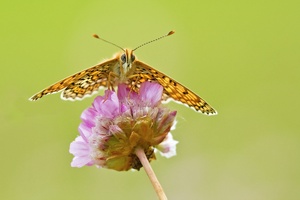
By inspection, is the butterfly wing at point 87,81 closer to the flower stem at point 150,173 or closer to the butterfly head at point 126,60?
the butterfly head at point 126,60

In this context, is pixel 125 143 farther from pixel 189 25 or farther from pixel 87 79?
pixel 189 25

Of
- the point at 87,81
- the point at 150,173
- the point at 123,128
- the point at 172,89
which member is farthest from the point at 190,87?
the point at 150,173

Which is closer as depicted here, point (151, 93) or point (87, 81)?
point (151, 93)

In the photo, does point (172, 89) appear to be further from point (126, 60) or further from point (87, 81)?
point (87, 81)

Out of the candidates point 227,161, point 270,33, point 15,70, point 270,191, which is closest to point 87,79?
point 270,191

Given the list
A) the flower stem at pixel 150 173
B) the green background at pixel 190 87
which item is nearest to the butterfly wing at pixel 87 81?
the flower stem at pixel 150 173

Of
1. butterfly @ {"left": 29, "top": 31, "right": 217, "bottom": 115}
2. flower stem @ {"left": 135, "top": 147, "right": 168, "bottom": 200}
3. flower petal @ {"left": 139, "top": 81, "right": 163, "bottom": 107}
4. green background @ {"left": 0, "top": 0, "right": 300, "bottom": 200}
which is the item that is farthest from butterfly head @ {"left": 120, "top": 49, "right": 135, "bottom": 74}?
green background @ {"left": 0, "top": 0, "right": 300, "bottom": 200}
